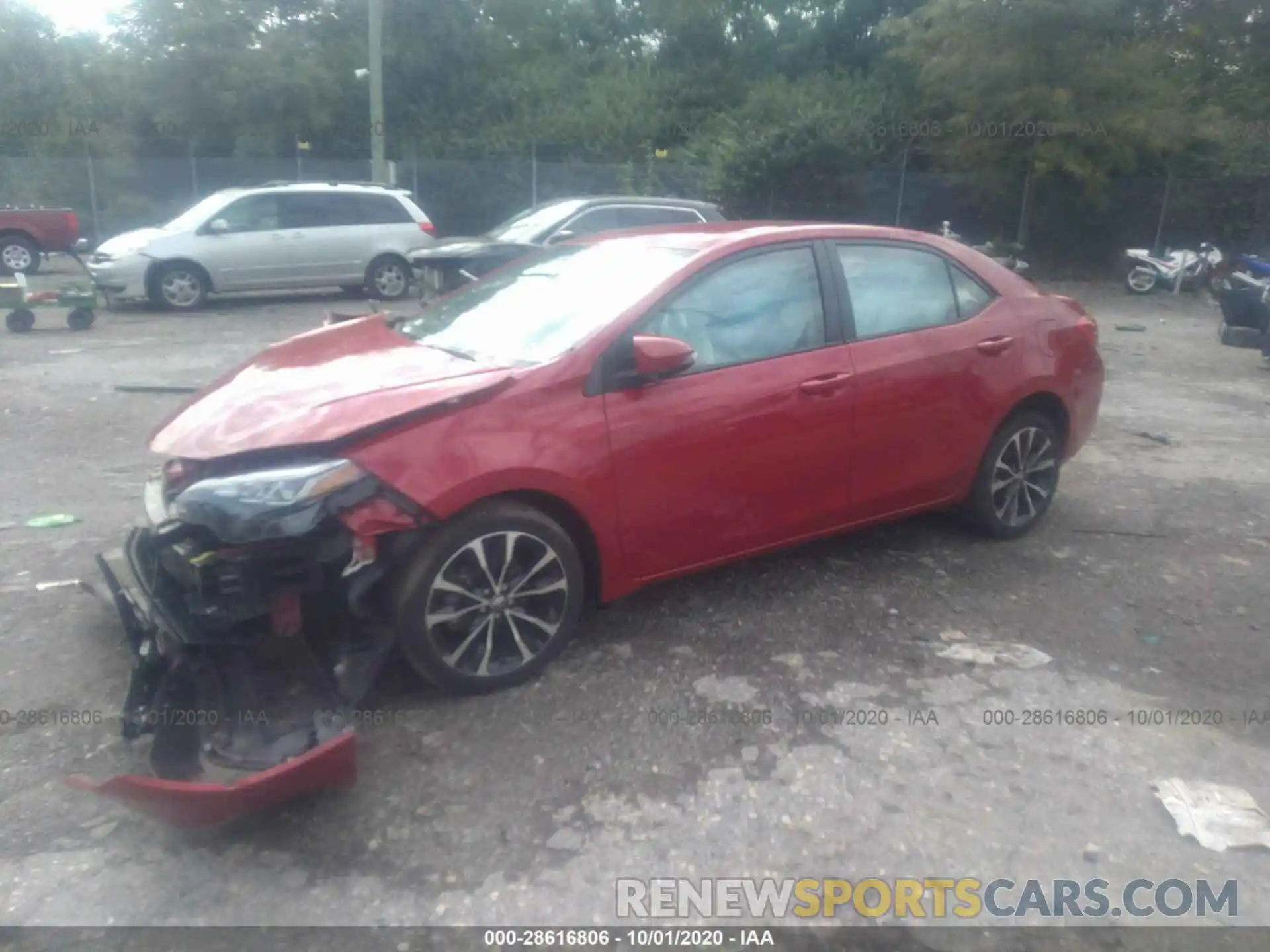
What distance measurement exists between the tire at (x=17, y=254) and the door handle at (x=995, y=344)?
56.8 ft

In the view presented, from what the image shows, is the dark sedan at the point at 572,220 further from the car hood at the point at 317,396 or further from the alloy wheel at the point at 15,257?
the alloy wheel at the point at 15,257

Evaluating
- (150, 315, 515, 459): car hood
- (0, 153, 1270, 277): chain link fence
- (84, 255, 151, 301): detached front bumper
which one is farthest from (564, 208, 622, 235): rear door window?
(0, 153, 1270, 277): chain link fence

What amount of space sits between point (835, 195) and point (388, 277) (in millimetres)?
11319

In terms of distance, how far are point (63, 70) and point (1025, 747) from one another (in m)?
27.7

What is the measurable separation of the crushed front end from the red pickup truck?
1652 centimetres

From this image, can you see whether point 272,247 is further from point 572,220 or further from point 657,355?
point 657,355

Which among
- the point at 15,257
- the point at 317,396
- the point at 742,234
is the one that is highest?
the point at 742,234

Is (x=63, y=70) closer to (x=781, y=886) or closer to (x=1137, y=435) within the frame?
(x=1137, y=435)

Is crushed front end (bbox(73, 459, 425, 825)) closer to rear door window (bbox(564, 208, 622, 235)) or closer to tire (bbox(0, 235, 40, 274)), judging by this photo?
rear door window (bbox(564, 208, 622, 235))

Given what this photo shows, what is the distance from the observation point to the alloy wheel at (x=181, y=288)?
14.1 meters

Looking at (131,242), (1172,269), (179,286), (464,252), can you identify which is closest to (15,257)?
(131,242)

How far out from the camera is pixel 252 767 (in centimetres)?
326

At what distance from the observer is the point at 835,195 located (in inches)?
916

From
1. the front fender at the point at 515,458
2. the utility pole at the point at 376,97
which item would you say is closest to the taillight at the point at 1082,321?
the front fender at the point at 515,458
